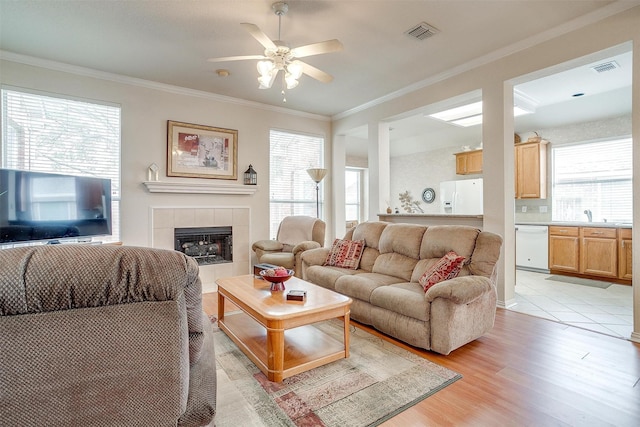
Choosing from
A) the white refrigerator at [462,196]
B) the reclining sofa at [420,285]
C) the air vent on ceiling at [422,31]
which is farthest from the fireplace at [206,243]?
the white refrigerator at [462,196]

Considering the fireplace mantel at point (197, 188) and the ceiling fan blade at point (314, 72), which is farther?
the fireplace mantel at point (197, 188)

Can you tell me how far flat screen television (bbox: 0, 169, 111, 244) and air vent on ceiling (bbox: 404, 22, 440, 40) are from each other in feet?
12.3

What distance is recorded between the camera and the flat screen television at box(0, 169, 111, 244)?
2.97 meters

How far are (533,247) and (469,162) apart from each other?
2.11m

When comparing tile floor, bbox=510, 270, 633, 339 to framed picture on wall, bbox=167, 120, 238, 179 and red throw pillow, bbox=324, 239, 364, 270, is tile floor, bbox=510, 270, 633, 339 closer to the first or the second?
red throw pillow, bbox=324, 239, 364, 270

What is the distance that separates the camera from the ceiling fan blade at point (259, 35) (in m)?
2.28

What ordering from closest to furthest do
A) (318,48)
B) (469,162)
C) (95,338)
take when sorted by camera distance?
1. (95,338)
2. (318,48)
3. (469,162)

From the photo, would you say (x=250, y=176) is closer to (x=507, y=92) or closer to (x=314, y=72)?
(x=314, y=72)

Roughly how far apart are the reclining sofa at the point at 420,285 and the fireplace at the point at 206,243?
174 cm

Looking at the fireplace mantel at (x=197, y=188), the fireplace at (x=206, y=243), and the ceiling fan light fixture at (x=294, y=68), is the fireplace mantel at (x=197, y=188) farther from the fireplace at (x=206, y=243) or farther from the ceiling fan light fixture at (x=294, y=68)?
the ceiling fan light fixture at (x=294, y=68)

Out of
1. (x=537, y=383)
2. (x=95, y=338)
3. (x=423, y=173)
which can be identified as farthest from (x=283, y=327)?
(x=423, y=173)

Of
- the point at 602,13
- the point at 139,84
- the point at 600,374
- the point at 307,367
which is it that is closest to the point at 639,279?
the point at 600,374

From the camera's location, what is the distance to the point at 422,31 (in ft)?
10.0

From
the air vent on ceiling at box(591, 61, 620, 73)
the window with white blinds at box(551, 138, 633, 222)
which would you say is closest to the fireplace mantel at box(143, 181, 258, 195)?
the air vent on ceiling at box(591, 61, 620, 73)
